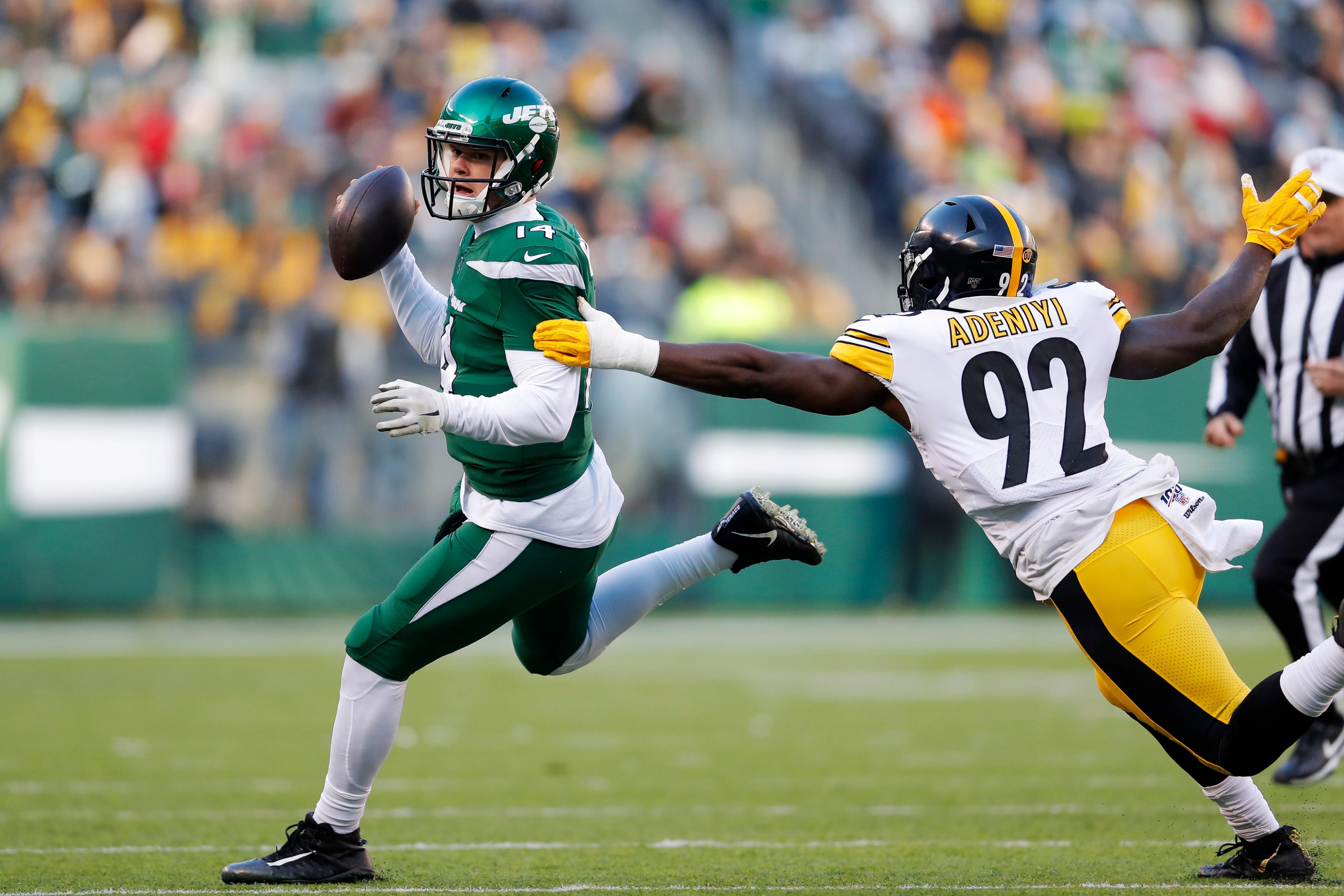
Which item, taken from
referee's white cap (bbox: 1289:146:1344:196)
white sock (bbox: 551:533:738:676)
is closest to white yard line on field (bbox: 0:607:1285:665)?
referee's white cap (bbox: 1289:146:1344:196)

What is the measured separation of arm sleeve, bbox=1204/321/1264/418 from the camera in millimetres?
5617

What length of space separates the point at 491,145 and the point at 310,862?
1808 mm

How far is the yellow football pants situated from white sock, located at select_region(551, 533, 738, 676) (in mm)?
1143

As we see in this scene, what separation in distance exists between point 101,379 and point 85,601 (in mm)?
1450

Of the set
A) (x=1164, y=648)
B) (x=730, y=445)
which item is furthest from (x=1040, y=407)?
(x=730, y=445)

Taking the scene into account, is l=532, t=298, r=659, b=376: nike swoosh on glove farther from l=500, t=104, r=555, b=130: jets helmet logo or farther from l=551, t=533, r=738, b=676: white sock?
l=551, t=533, r=738, b=676: white sock

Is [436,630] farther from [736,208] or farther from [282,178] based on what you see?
[736,208]

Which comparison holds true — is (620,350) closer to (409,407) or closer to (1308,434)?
(409,407)

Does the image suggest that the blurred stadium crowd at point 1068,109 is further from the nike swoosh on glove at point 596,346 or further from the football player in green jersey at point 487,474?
the nike swoosh on glove at point 596,346

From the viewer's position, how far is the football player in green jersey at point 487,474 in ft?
12.4

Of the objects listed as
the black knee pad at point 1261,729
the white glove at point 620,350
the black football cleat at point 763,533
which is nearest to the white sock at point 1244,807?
the black knee pad at point 1261,729

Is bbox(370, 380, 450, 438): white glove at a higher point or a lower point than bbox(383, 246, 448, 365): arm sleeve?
lower

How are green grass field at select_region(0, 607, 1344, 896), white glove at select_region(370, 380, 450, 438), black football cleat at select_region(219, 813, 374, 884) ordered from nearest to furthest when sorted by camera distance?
white glove at select_region(370, 380, 450, 438) < black football cleat at select_region(219, 813, 374, 884) < green grass field at select_region(0, 607, 1344, 896)

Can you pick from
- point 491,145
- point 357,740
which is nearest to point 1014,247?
point 491,145
